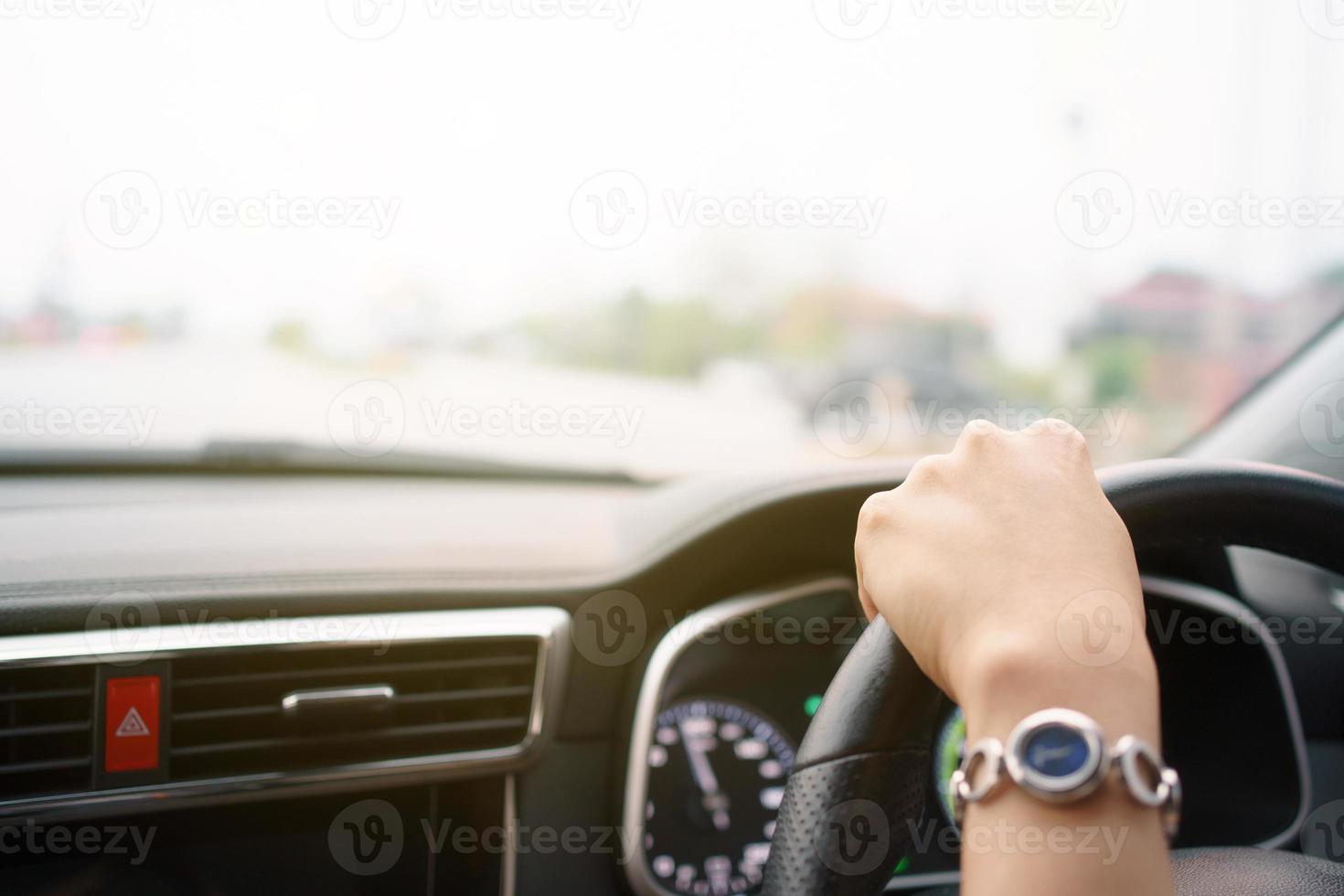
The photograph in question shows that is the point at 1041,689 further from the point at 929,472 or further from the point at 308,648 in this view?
the point at 308,648

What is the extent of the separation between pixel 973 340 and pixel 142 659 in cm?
560

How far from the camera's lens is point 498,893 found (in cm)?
168

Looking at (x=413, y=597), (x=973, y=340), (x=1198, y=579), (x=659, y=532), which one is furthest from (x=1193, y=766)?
(x=973, y=340)

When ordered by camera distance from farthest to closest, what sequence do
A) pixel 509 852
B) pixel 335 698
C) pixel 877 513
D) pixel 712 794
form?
pixel 712 794
pixel 509 852
pixel 335 698
pixel 877 513

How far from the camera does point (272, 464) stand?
2.44 metres

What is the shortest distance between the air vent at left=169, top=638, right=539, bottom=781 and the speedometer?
10.4 inches

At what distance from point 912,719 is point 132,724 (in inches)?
45.6

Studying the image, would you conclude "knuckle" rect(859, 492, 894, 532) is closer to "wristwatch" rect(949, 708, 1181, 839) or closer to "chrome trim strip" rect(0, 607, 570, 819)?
"wristwatch" rect(949, 708, 1181, 839)

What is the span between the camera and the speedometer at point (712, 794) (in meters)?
1.74

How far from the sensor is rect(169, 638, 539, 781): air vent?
1527 millimetres

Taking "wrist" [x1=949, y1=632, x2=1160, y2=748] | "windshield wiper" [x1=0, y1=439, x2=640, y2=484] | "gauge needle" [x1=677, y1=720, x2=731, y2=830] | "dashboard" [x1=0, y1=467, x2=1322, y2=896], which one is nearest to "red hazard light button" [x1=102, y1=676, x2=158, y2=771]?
"dashboard" [x1=0, y1=467, x2=1322, y2=896]

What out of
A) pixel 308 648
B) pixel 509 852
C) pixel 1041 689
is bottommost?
pixel 509 852

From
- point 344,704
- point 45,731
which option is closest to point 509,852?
point 344,704

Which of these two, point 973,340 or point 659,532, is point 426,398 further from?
point 973,340
